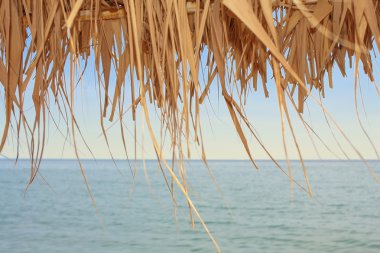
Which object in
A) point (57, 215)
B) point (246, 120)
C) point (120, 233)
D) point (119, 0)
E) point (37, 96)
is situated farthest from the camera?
point (57, 215)

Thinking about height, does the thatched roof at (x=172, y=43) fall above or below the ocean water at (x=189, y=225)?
above

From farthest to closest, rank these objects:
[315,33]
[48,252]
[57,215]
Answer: [57,215] → [48,252] → [315,33]

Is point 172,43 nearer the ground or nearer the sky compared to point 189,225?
nearer the sky

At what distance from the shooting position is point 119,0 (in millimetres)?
782

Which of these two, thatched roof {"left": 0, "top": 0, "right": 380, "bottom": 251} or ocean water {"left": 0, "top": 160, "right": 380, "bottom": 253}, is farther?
ocean water {"left": 0, "top": 160, "right": 380, "bottom": 253}

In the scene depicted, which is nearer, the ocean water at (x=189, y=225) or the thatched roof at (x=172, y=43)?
the thatched roof at (x=172, y=43)

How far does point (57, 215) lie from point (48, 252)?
11.7 ft

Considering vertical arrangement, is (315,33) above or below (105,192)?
above

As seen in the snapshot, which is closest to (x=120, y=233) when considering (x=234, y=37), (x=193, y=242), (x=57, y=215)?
(x=193, y=242)

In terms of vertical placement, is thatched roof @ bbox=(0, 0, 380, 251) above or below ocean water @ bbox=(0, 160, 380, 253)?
above

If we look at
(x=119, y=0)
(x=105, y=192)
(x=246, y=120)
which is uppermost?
(x=119, y=0)

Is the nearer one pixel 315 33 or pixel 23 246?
pixel 315 33

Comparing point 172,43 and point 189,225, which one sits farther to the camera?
point 189,225

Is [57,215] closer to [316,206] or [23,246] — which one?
[23,246]
